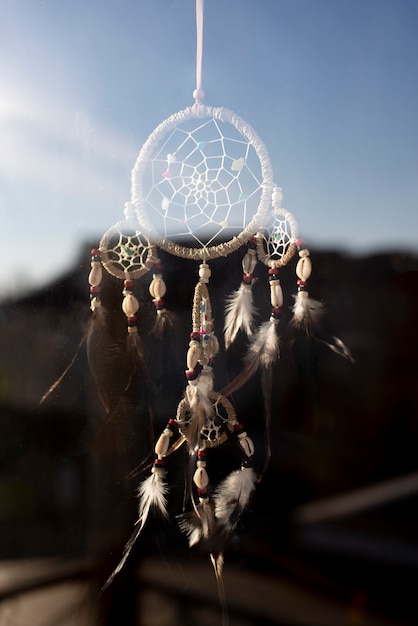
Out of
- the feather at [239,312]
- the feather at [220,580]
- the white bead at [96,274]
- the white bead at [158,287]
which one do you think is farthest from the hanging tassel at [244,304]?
the feather at [220,580]

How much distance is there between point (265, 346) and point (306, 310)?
0.27 ft

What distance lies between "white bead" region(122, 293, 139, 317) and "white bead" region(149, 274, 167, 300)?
0.03m

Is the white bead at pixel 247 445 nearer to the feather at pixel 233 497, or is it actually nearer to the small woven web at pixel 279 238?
the feather at pixel 233 497

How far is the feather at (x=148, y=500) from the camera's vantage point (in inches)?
31.7

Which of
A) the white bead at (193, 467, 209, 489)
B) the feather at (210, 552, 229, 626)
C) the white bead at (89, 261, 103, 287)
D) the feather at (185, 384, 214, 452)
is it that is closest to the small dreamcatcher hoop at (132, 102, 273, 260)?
the white bead at (89, 261, 103, 287)

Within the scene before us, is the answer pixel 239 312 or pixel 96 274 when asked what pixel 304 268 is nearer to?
pixel 239 312

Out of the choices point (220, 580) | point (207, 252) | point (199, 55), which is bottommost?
point (220, 580)

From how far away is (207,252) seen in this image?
0.79m

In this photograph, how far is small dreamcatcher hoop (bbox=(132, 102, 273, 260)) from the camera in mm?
764

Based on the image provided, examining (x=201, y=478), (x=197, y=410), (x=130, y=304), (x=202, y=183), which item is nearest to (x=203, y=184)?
(x=202, y=183)

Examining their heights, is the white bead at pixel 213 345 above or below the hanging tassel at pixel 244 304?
below

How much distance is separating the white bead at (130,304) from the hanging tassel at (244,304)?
15 cm

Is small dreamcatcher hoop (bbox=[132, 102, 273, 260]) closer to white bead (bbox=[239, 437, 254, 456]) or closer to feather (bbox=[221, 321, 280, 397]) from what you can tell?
feather (bbox=[221, 321, 280, 397])

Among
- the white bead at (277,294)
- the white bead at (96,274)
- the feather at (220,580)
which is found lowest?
the feather at (220,580)
